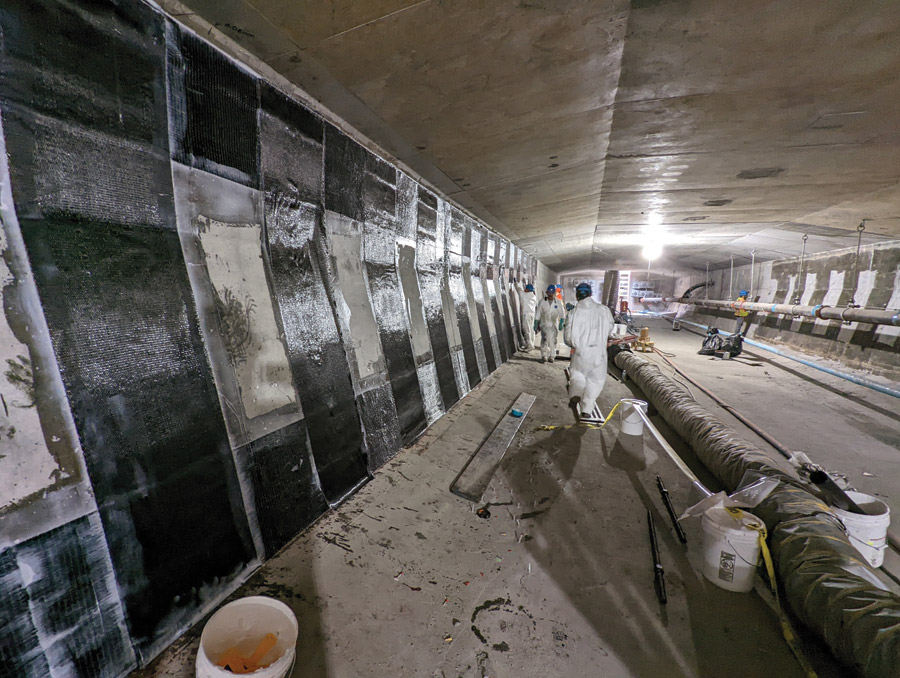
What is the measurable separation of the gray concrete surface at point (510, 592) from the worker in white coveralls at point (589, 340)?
1596mm

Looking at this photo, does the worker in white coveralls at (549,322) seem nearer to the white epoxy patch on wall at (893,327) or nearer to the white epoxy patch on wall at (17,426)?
the white epoxy patch on wall at (893,327)

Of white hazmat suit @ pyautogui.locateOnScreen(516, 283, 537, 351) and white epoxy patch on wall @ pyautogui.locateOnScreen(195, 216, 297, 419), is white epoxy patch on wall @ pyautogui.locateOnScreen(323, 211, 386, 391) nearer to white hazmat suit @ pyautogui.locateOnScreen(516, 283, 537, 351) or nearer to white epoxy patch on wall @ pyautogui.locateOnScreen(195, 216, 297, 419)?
white epoxy patch on wall @ pyautogui.locateOnScreen(195, 216, 297, 419)

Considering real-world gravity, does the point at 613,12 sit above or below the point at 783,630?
above

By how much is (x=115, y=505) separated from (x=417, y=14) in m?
2.67

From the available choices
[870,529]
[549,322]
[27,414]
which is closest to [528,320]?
[549,322]

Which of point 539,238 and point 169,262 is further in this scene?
point 539,238

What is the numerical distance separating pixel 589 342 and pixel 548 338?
3.66 metres

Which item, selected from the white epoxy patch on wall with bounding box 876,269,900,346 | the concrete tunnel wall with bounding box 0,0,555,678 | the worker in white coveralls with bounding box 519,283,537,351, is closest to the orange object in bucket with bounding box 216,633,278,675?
the concrete tunnel wall with bounding box 0,0,555,678

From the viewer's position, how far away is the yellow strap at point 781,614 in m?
1.51

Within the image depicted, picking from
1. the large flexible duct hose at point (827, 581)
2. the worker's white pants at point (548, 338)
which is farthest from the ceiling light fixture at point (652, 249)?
the large flexible duct hose at point (827, 581)

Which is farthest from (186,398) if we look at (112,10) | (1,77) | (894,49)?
(894,49)

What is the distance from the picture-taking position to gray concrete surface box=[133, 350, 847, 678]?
1.54 m

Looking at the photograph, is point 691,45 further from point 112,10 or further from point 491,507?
point 491,507

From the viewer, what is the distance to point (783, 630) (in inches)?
64.9
